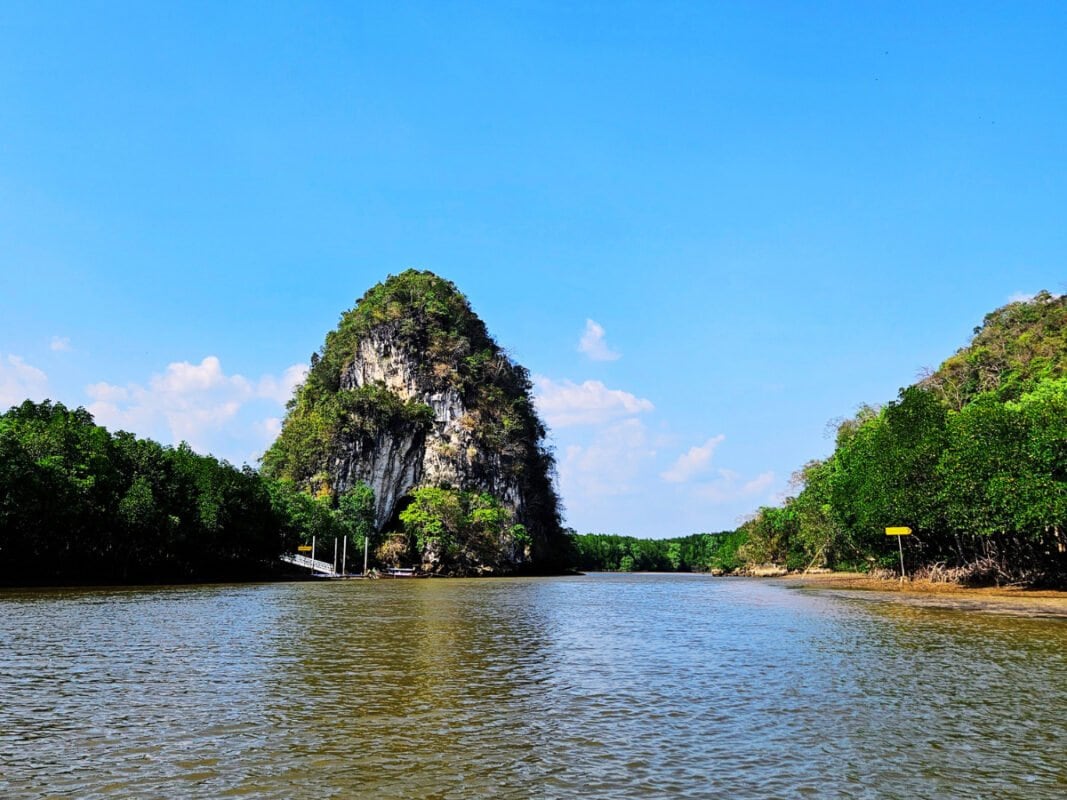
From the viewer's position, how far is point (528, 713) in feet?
34.3

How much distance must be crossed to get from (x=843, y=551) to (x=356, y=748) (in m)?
76.1

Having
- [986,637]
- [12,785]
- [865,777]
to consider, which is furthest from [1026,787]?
[986,637]

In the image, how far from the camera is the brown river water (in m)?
7.25

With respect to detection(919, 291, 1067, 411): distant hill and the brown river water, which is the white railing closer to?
the brown river water

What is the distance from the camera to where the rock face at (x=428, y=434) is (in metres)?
95.3

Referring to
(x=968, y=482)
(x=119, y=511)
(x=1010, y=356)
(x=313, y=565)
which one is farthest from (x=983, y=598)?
(x=313, y=565)

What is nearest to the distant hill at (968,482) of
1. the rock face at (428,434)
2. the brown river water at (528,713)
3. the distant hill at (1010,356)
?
the distant hill at (1010,356)

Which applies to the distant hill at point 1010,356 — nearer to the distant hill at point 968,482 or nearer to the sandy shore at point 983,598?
the distant hill at point 968,482

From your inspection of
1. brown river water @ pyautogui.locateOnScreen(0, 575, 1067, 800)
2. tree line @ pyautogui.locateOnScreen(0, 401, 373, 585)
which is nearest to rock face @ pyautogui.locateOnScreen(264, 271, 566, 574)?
tree line @ pyautogui.locateOnScreen(0, 401, 373, 585)

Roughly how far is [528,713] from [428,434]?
95794 millimetres

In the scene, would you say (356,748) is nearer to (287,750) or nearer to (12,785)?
(287,750)

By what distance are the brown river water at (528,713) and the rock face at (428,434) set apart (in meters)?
74.4

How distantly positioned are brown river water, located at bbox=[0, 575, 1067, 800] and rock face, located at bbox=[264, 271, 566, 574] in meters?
74.4

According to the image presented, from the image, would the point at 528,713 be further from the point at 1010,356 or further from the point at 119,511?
the point at 1010,356
